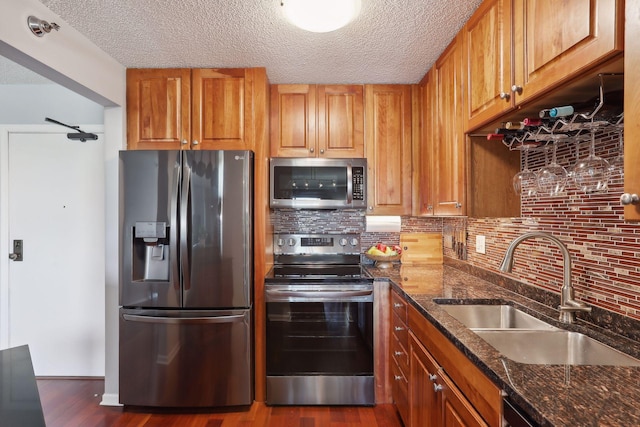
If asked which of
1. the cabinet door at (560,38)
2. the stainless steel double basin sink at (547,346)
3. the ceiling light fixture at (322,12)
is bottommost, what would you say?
the stainless steel double basin sink at (547,346)

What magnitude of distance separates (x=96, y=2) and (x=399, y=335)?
2373 millimetres

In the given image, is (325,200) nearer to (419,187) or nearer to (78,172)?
(419,187)

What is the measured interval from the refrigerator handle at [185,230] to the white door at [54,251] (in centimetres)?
107

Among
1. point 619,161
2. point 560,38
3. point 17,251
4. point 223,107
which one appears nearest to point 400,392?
point 619,161

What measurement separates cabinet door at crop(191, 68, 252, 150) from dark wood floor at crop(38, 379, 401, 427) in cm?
176

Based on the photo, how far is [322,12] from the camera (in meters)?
1.44

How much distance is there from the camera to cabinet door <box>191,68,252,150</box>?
2365 millimetres

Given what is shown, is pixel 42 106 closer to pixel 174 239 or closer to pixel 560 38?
pixel 174 239

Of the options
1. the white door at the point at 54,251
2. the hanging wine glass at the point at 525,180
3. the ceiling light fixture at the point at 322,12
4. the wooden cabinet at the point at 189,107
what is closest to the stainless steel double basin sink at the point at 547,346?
the hanging wine glass at the point at 525,180

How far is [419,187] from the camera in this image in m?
2.61

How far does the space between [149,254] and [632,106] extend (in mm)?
2335

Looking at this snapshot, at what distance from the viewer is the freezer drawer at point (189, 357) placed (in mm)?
2148

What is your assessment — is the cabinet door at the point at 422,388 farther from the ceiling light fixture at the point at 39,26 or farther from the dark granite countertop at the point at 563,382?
the ceiling light fixture at the point at 39,26

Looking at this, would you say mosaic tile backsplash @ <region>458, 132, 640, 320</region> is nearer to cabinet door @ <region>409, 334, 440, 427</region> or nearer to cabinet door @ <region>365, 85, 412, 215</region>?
cabinet door @ <region>409, 334, 440, 427</region>
